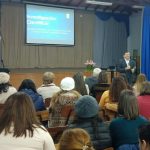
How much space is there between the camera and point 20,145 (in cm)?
212

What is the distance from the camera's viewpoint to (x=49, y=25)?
484 inches

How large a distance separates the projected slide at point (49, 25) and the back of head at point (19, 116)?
9903 millimetres

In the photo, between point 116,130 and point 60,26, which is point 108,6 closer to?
point 60,26

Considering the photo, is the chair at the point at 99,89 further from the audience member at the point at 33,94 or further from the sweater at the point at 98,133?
the sweater at the point at 98,133

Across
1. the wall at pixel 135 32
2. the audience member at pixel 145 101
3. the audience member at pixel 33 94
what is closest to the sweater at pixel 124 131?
the audience member at pixel 145 101

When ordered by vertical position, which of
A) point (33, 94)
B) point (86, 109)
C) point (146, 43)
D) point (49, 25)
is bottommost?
point (33, 94)

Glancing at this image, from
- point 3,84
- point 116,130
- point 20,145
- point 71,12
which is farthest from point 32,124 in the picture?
point 71,12

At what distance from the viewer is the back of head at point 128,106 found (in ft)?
9.74

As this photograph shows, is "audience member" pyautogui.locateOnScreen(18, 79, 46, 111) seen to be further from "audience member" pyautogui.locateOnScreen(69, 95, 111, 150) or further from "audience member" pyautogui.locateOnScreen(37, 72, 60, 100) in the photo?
"audience member" pyautogui.locateOnScreen(69, 95, 111, 150)

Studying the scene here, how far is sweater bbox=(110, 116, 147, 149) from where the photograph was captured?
2.89m

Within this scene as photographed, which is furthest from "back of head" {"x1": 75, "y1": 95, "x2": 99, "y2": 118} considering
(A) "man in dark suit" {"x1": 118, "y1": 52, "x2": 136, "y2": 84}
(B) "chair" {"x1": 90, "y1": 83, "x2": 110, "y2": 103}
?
(A) "man in dark suit" {"x1": 118, "y1": 52, "x2": 136, "y2": 84}

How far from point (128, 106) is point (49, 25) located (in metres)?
9.57

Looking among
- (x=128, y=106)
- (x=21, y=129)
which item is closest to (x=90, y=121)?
(x=128, y=106)

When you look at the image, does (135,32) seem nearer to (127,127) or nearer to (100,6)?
(100,6)
